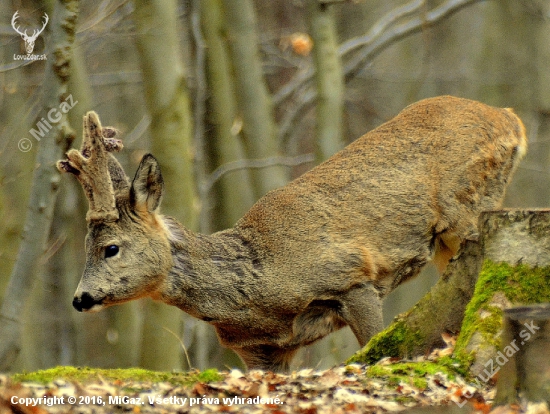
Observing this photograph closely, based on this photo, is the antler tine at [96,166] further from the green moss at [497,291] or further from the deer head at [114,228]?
the green moss at [497,291]

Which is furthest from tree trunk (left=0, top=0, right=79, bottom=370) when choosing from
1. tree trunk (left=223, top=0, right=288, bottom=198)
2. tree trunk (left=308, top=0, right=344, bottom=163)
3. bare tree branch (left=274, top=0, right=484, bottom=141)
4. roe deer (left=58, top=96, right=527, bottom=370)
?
bare tree branch (left=274, top=0, right=484, bottom=141)

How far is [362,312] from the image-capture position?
7980mm

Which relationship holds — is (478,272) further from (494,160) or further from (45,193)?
(45,193)

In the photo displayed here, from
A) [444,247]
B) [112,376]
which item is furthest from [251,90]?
[112,376]

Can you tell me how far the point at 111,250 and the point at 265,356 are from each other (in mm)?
1864

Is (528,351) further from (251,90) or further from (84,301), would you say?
(251,90)

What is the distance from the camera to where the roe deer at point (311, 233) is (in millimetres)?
7574

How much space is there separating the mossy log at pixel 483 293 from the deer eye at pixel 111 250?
2313 mm

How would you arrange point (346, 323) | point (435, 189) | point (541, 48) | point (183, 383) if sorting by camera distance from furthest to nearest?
point (541, 48), point (435, 189), point (346, 323), point (183, 383)

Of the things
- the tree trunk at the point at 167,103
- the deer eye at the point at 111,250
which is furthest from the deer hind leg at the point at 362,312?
the tree trunk at the point at 167,103

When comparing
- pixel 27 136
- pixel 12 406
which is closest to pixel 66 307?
pixel 27 136

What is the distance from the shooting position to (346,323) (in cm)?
812

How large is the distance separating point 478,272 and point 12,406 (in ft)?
12.4

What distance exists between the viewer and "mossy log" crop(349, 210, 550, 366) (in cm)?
621
